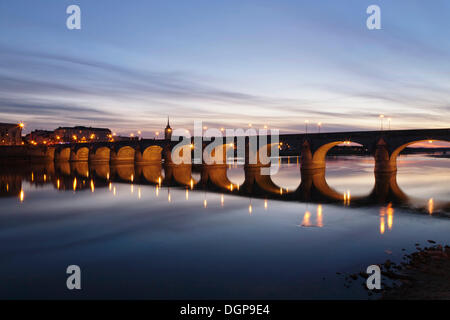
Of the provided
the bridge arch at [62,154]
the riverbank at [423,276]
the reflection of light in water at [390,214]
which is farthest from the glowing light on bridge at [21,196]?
the bridge arch at [62,154]

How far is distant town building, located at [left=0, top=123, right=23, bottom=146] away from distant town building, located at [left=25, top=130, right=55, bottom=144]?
56.8 m

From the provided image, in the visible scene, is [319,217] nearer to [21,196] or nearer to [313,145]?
[21,196]

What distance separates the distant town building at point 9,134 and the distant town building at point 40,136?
5678 centimetres

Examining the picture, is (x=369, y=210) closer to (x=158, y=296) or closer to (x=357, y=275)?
(x=357, y=275)

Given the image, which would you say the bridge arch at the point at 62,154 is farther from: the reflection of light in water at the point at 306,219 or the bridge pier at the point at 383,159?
the reflection of light in water at the point at 306,219

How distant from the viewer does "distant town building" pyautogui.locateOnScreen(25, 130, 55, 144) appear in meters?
174

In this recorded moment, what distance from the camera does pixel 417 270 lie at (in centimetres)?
1116

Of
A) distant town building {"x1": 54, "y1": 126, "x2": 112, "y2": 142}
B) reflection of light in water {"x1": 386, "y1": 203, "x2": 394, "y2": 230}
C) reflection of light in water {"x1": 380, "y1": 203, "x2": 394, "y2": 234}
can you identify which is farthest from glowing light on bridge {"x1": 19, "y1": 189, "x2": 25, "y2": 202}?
distant town building {"x1": 54, "y1": 126, "x2": 112, "y2": 142}

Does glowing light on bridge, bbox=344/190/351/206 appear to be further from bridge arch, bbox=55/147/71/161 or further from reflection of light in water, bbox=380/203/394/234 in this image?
bridge arch, bbox=55/147/71/161

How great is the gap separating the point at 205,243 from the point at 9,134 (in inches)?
4864

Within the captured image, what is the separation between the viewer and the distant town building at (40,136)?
174 meters

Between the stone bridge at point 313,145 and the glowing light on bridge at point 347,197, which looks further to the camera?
the stone bridge at point 313,145
